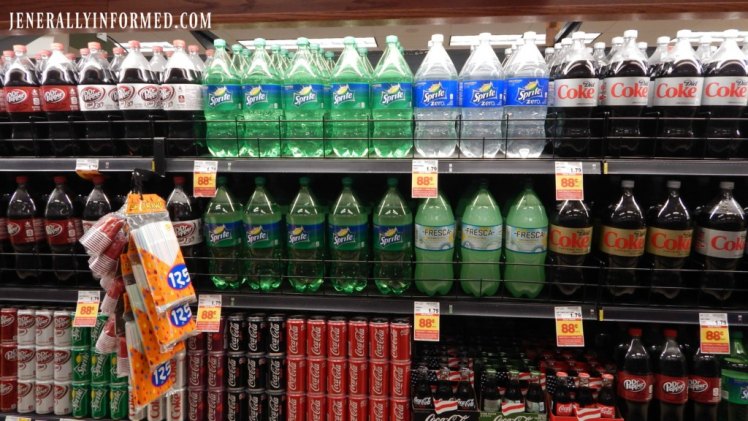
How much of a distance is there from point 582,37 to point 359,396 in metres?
1.64

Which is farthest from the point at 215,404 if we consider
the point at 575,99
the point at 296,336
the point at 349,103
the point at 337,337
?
the point at 575,99

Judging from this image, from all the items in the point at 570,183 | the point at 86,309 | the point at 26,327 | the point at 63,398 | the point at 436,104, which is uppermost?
Result: the point at 436,104

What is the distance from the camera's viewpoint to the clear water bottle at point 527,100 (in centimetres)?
181

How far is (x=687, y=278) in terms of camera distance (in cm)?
189

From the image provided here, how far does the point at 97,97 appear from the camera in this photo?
1.98m

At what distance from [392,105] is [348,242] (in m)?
0.58

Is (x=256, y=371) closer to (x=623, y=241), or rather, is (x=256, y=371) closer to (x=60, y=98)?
(x=60, y=98)

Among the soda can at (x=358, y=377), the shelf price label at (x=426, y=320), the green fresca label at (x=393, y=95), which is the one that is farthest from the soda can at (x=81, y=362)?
the green fresca label at (x=393, y=95)

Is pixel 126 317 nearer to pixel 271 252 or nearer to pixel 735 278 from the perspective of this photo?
pixel 271 252

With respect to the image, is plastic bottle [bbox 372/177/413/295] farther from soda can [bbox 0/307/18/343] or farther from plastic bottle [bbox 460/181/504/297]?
Result: soda can [bbox 0/307/18/343]

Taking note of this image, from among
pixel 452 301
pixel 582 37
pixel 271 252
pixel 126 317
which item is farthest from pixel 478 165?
pixel 126 317

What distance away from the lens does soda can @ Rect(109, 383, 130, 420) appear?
6.67 ft

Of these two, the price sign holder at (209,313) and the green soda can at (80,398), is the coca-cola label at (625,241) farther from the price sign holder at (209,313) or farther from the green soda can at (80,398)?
the green soda can at (80,398)

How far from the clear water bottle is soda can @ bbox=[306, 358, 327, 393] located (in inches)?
44.4
